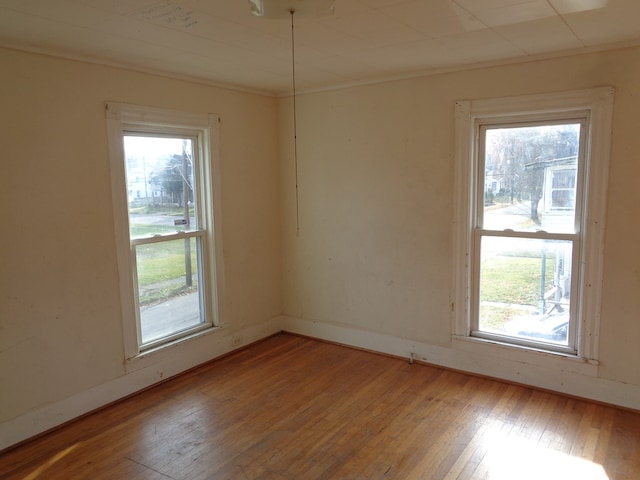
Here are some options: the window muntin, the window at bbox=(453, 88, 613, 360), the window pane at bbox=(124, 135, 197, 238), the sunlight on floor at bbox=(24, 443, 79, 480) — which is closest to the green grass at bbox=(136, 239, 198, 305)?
the window pane at bbox=(124, 135, 197, 238)

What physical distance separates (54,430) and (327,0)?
3146 mm

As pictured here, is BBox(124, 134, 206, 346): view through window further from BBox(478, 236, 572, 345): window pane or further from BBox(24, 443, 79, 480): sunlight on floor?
BBox(478, 236, 572, 345): window pane

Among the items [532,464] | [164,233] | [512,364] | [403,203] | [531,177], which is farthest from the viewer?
[403,203]

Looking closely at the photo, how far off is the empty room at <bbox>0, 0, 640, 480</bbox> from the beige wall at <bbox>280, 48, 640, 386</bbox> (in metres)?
0.02

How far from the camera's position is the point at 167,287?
393 centimetres

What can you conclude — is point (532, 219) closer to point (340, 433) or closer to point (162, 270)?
point (340, 433)

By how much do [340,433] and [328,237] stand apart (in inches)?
80.9

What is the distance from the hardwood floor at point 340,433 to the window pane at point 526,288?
476 mm

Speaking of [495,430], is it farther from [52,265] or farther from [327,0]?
[52,265]

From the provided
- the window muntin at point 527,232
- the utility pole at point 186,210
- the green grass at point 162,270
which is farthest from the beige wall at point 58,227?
the window muntin at point 527,232

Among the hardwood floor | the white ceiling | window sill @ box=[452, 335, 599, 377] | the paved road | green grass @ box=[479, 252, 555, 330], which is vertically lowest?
the hardwood floor

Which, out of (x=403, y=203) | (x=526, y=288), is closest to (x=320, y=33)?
(x=403, y=203)

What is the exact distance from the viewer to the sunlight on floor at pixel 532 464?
2.59 m

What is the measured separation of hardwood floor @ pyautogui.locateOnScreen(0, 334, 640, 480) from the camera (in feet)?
8.75
